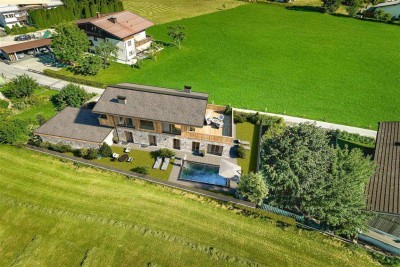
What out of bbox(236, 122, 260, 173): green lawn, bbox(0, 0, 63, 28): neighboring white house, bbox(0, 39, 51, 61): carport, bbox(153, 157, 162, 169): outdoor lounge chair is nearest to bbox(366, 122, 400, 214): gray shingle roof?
bbox(236, 122, 260, 173): green lawn

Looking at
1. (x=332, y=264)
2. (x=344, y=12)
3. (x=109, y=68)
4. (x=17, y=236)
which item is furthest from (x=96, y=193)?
(x=344, y=12)

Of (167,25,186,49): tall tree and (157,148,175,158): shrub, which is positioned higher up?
(167,25,186,49): tall tree

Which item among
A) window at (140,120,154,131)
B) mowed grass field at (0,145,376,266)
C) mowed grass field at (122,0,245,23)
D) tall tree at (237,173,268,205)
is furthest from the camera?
mowed grass field at (122,0,245,23)

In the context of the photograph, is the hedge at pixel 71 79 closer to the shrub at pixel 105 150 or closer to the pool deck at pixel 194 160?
the pool deck at pixel 194 160

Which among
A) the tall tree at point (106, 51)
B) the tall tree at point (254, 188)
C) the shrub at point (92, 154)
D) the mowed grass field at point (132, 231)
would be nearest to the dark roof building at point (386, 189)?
the mowed grass field at point (132, 231)

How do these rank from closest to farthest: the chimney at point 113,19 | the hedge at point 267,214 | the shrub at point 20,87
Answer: the hedge at point 267,214, the shrub at point 20,87, the chimney at point 113,19

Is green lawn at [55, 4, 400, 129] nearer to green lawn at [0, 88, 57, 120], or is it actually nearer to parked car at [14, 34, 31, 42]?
green lawn at [0, 88, 57, 120]

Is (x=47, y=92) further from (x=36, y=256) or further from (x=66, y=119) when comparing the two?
(x=36, y=256)
